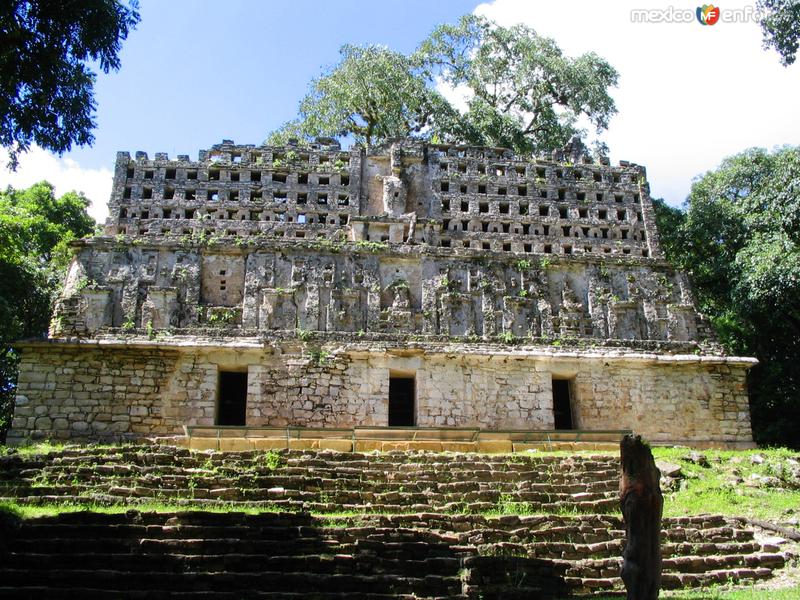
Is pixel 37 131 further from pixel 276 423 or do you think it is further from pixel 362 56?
pixel 362 56

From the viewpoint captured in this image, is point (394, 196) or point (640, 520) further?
point (394, 196)

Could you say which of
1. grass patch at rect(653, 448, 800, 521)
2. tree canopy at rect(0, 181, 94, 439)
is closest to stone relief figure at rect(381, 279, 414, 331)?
grass patch at rect(653, 448, 800, 521)

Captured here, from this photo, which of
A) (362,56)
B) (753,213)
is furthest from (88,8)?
(753,213)

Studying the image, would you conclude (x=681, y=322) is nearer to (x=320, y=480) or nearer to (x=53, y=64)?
(x=320, y=480)

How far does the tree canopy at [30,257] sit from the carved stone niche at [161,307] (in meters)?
4.08

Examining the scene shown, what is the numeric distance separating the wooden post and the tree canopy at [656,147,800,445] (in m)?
17.3

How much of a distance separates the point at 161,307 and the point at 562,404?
11413 millimetres

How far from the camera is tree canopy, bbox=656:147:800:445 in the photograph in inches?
980

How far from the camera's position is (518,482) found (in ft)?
48.2

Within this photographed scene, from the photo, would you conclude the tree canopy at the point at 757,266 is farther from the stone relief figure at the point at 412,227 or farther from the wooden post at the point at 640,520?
the wooden post at the point at 640,520

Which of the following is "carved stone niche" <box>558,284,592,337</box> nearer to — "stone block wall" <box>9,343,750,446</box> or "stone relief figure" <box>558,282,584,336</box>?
"stone relief figure" <box>558,282,584,336</box>

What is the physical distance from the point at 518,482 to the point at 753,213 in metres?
17.4

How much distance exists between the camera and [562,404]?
21.9 metres

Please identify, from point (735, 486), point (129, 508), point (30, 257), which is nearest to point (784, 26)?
point (735, 486)
